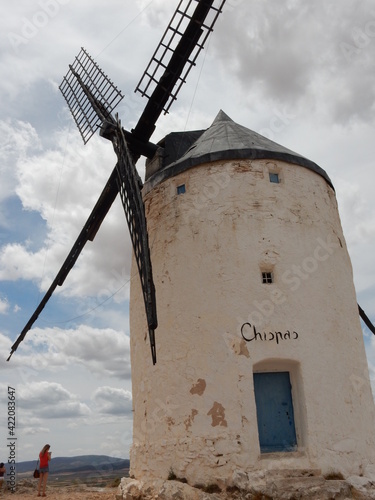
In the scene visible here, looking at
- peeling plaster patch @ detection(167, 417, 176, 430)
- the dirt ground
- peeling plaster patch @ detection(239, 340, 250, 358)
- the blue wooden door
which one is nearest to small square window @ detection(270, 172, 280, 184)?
peeling plaster patch @ detection(239, 340, 250, 358)

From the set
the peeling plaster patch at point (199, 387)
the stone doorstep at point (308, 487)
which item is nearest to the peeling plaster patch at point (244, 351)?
the peeling plaster patch at point (199, 387)

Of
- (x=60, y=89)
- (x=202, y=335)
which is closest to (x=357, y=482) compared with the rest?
(x=202, y=335)

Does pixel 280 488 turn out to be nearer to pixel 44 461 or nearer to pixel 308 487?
pixel 308 487

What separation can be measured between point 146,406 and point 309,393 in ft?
10.6

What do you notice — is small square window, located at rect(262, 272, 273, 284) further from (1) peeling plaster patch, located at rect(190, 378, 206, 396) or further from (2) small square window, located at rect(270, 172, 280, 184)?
(1) peeling plaster patch, located at rect(190, 378, 206, 396)

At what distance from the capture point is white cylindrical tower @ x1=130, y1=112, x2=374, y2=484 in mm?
8758

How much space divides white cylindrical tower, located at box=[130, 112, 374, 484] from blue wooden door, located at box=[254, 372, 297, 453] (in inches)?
0.7

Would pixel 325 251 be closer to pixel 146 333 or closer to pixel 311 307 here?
pixel 311 307

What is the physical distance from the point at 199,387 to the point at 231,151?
194 inches

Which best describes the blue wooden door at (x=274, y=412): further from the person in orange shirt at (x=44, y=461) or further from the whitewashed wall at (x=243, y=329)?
the person in orange shirt at (x=44, y=461)

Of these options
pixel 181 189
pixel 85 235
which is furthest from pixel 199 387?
pixel 85 235

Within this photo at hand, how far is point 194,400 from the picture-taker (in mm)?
→ 9008

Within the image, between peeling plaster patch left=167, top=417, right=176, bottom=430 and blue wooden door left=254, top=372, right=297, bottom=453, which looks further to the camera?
peeling plaster patch left=167, top=417, right=176, bottom=430

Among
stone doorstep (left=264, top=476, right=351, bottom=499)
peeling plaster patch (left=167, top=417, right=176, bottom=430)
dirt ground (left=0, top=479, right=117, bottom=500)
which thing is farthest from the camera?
dirt ground (left=0, top=479, right=117, bottom=500)
